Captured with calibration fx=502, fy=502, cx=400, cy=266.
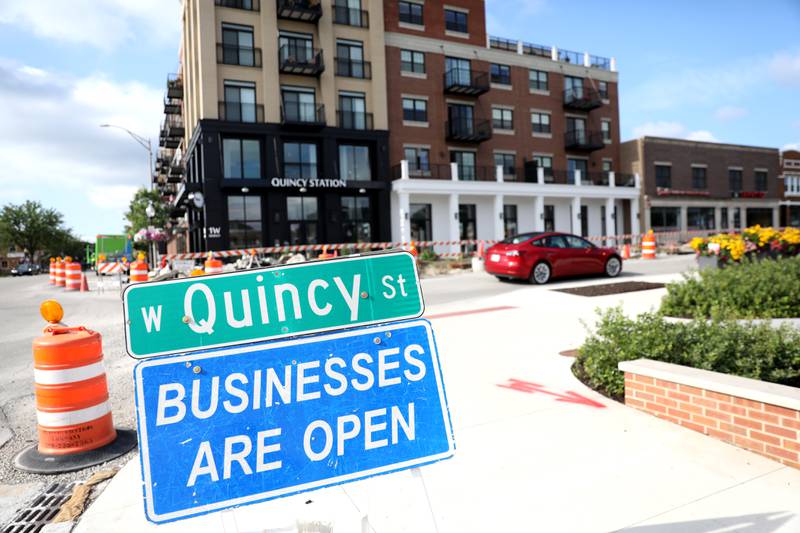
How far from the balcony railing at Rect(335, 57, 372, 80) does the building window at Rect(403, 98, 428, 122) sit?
3039 mm

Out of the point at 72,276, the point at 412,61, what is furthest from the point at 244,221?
the point at 412,61

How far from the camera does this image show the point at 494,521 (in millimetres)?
2715

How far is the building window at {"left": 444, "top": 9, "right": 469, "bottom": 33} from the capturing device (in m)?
33.2

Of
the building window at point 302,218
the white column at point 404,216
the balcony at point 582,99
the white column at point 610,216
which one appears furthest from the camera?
the white column at point 610,216

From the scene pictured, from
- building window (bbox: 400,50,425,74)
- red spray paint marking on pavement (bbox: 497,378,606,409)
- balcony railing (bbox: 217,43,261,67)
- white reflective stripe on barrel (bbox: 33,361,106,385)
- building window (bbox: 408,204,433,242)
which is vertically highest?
building window (bbox: 400,50,425,74)

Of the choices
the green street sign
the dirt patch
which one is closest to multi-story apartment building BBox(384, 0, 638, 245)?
the dirt patch

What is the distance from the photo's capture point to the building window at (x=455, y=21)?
33.2 metres

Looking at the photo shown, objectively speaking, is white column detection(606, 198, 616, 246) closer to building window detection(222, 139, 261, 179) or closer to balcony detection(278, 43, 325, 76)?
balcony detection(278, 43, 325, 76)

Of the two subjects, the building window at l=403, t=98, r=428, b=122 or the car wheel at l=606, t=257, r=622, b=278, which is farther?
the building window at l=403, t=98, r=428, b=122

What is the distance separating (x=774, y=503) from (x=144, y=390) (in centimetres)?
330

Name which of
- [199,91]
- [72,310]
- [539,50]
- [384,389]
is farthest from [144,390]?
[539,50]

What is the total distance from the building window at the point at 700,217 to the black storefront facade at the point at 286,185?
2819 centimetres

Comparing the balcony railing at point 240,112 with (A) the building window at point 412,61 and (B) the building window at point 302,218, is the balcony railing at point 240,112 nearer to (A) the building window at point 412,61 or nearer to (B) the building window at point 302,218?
(B) the building window at point 302,218

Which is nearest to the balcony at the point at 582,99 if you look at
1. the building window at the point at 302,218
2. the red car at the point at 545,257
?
the building window at the point at 302,218
